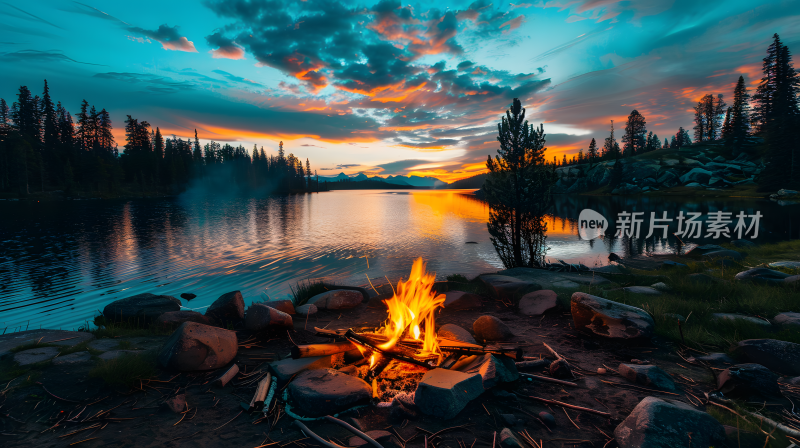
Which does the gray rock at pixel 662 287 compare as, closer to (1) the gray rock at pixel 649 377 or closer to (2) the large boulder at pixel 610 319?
(2) the large boulder at pixel 610 319

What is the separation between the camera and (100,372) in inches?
173

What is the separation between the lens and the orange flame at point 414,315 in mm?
5414

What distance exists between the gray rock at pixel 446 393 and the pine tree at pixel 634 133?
452 feet

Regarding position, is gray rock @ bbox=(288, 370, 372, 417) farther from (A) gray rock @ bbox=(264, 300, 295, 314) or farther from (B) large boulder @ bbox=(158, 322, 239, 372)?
(A) gray rock @ bbox=(264, 300, 295, 314)

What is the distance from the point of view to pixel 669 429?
318 cm

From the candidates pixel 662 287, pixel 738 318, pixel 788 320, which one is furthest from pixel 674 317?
pixel 662 287

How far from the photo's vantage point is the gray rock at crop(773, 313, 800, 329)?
6.14 m

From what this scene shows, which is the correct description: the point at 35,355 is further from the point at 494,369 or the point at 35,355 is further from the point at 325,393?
the point at 494,369

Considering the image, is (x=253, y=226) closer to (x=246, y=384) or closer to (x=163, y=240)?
(x=163, y=240)

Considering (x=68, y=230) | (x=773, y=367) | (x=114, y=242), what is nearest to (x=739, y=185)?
(x=773, y=367)

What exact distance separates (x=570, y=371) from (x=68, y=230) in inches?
1872

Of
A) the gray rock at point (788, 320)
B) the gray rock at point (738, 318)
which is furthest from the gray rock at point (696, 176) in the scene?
the gray rock at point (738, 318)

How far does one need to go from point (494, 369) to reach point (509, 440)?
1.21 meters

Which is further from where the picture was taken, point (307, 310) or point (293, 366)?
point (307, 310)
